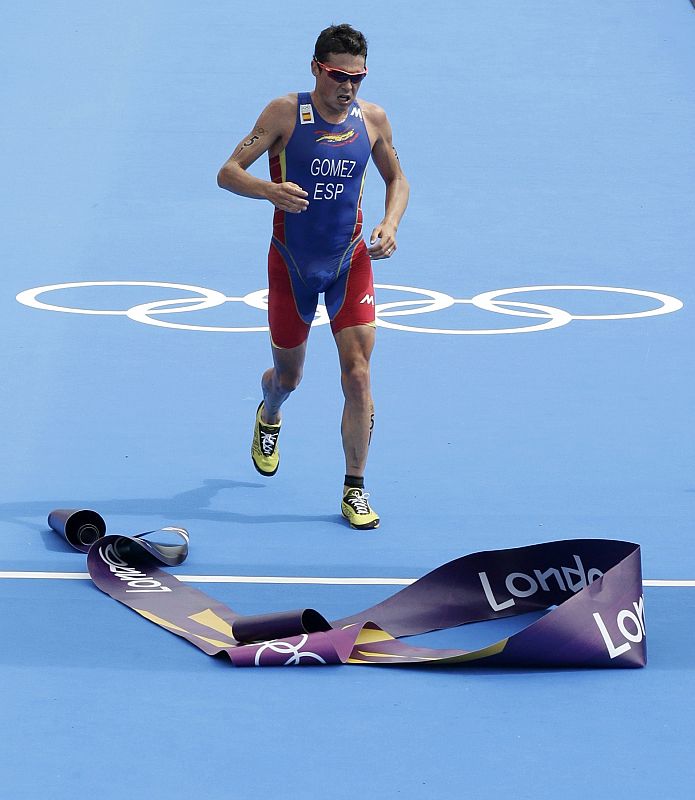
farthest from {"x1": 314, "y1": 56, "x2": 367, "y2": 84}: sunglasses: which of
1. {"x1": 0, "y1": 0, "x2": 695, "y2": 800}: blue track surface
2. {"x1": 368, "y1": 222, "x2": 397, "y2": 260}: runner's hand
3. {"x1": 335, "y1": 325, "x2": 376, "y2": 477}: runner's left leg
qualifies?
{"x1": 0, "y1": 0, "x2": 695, "y2": 800}: blue track surface

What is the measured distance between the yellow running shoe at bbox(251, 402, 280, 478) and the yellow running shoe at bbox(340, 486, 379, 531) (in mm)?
665

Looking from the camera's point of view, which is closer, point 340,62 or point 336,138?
point 340,62

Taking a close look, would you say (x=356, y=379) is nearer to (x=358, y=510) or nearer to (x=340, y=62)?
(x=358, y=510)

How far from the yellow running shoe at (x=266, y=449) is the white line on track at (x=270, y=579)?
1.38 m

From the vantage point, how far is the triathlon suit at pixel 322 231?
7.06 metres

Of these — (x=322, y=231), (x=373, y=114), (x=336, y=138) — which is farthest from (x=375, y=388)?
(x=336, y=138)

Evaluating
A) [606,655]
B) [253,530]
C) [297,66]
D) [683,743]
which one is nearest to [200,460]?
[253,530]

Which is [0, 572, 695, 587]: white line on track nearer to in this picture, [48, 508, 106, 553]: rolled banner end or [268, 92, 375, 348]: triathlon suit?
[48, 508, 106, 553]: rolled banner end

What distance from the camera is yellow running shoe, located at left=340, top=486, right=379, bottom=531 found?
6984mm

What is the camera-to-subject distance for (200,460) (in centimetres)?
792

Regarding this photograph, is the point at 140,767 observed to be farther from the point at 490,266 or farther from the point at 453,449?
the point at 490,266

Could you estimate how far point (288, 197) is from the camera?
6672 mm

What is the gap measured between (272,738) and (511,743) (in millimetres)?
753

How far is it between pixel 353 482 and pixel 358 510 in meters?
0.18
